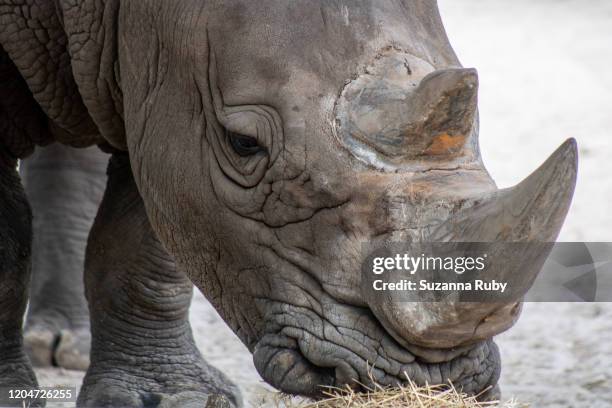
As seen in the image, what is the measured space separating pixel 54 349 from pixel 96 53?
2962 mm

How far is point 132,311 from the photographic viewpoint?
22.2 feet

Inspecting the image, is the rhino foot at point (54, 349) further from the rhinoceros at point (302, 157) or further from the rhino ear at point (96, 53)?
the rhino ear at point (96, 53)

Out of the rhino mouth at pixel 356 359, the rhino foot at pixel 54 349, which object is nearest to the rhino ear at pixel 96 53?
the rhino mouth at pixel 356 359

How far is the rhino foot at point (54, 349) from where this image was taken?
26.4ft

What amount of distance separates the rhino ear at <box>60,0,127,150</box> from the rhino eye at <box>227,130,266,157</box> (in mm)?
794

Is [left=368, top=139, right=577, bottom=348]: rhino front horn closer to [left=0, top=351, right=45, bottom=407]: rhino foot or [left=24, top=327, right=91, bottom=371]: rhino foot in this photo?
[left=0, top=351, right=45, bottom=407]: rhino foot

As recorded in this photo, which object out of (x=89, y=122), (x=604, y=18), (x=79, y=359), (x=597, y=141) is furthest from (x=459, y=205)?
(x=604, y=18)

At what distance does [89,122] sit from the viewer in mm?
6082

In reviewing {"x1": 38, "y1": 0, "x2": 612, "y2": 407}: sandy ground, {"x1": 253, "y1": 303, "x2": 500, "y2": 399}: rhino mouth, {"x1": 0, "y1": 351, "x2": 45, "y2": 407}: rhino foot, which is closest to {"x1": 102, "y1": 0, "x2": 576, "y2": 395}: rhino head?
{"x1": 253, "y1": 303, "x2": 500, "y2": 399}: rhino mouth

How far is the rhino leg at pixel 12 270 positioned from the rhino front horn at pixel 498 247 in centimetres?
254

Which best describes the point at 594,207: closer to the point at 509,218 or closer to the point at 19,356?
the point at 19,356

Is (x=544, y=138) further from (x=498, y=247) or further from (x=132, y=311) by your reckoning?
(x=498, y=247)

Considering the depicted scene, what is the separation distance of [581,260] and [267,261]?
172 cm

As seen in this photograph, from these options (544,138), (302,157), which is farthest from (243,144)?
(544,138)
